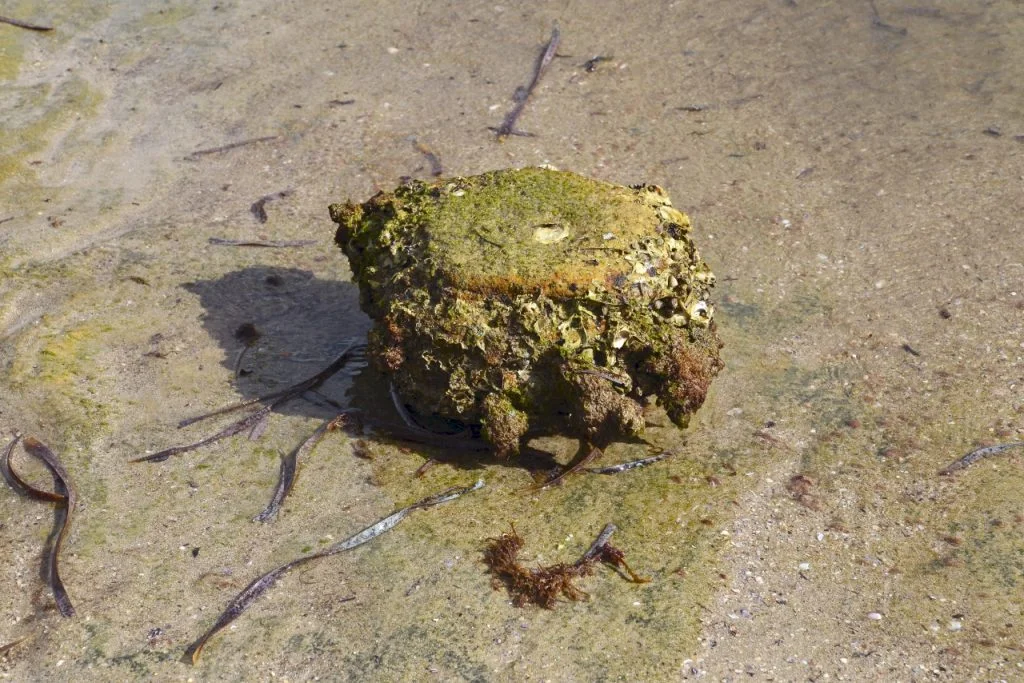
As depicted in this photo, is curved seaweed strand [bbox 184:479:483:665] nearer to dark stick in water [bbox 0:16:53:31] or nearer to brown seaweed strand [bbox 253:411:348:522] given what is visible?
brown seaweed strand [bbox 253:411:348:522]

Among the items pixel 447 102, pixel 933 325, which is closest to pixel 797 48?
pixel 447 102

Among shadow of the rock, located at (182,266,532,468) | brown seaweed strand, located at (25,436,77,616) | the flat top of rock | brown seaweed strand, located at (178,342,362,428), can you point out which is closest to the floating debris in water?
shadow of the rock, located at (182,266,532,468)

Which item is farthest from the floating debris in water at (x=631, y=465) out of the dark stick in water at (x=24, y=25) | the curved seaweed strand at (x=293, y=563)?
the dark stick in water at (x=24, y=25)

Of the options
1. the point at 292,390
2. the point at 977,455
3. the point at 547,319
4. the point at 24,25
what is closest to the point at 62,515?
the point at 292,390

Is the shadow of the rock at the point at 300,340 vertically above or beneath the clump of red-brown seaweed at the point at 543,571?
beneath

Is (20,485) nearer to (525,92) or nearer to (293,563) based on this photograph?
(293,563)

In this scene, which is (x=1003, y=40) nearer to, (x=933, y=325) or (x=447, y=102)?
(x=933, y=325)

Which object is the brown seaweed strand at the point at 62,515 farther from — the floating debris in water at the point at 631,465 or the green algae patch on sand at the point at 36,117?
the green algae patch on sand at the point at 36,117
